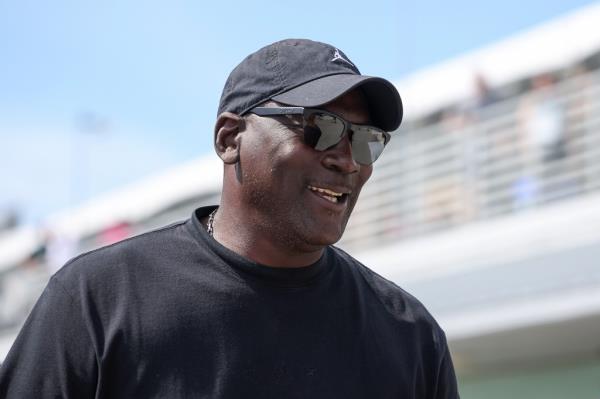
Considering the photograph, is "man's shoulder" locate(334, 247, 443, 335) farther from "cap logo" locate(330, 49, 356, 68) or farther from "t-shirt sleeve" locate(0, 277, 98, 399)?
"t-shirt sleeve" locate(0, 277, 98, 399)

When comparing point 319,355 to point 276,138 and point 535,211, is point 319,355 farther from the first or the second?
point 535,211

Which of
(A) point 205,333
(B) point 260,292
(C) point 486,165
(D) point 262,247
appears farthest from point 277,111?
(C) point 486,165

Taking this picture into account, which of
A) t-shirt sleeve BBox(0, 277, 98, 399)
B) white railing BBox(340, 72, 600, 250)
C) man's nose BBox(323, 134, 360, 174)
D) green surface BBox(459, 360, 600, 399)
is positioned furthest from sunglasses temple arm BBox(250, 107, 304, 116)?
green surface BBox(459, 360, 600, 399)

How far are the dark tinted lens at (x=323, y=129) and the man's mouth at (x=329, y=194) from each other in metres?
0.09

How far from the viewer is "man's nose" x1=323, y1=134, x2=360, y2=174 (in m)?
2.93

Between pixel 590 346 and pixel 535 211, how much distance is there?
1757 mm

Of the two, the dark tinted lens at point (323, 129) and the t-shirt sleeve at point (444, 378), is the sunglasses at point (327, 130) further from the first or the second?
the t-shirt sleeve at point (444, 378)

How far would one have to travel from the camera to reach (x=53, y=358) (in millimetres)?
2766

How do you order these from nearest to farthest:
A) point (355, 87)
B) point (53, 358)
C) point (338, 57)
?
point (53, 358) < point (355, 87) < point (338, 57)

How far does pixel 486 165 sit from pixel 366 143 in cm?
791

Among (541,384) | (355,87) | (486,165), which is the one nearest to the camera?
(355,87)

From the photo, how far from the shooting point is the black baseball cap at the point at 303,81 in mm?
2916

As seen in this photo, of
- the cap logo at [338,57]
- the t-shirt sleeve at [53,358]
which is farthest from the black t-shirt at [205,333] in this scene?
the cap logo at [338,57]

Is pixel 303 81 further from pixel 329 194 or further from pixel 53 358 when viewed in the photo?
pixel 53 358
